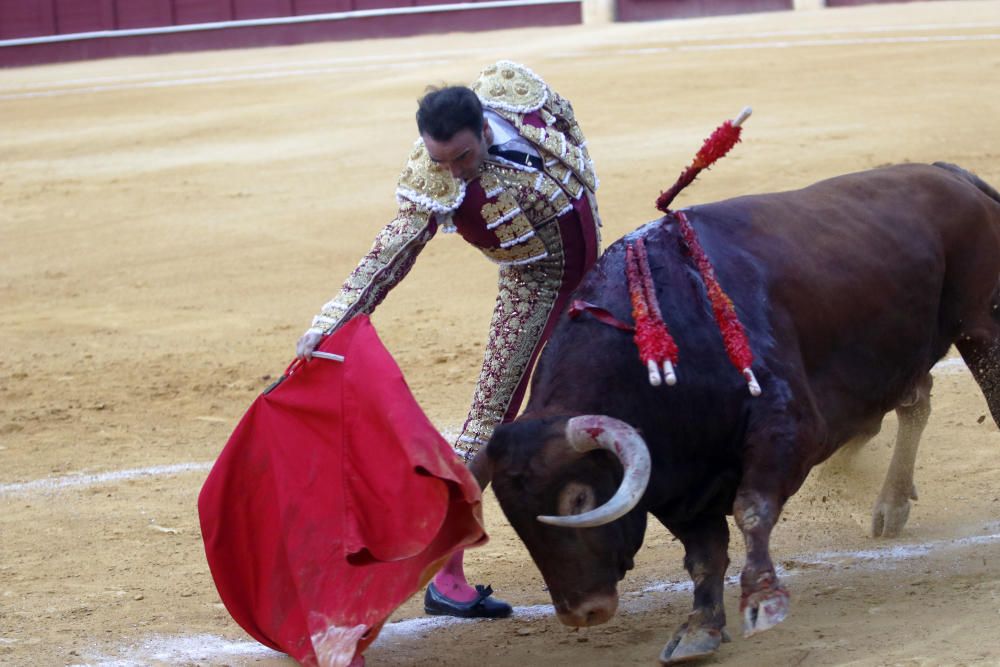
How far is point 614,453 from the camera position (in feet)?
9.68

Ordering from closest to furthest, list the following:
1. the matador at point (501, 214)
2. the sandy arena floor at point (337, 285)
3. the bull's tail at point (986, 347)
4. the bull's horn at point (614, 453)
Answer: the bull's horn at point (614, 453) → the matador at point (501, 214) → the sandy arena floor at point (337, 285) → the bull's tail at point (986, 347)

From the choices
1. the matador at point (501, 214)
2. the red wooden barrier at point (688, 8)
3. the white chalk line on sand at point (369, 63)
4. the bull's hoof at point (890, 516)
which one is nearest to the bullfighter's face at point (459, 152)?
the matador at point (501, 214)

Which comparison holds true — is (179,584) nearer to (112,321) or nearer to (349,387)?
(349,387)

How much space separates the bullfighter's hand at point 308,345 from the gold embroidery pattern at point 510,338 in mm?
486

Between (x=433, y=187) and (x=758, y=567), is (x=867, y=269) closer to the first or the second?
(x=758, y=567)

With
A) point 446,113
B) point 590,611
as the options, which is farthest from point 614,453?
point 446,113

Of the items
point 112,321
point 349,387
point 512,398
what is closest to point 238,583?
point 349,387

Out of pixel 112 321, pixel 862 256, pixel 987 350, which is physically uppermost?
pixel 862 256

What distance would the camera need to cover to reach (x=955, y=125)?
8930 mm

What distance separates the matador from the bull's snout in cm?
68

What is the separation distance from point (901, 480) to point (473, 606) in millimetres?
1299

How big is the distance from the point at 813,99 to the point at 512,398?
22.4 ft

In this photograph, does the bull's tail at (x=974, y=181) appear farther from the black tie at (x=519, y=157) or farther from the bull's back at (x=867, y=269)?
the black tie at (x=519, y=157)

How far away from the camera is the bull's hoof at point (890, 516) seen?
4145 millimetres
